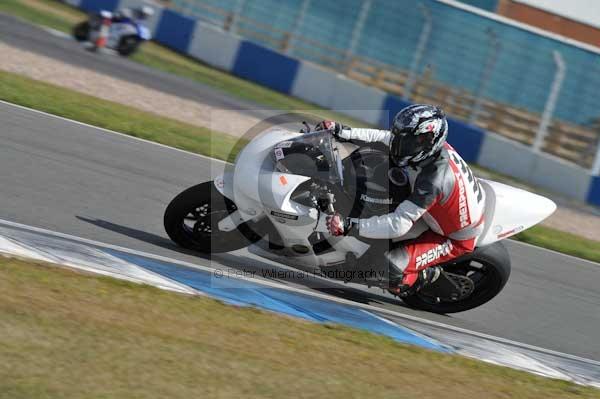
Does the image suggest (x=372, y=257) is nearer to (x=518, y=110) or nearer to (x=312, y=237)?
(x=312, y=237)

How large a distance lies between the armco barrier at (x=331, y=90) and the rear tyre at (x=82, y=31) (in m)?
4.48

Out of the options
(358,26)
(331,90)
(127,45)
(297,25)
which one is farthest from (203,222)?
(297,25)

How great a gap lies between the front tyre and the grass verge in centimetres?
84

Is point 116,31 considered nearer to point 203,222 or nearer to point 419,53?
point 419,53

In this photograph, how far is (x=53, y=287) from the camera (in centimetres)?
526

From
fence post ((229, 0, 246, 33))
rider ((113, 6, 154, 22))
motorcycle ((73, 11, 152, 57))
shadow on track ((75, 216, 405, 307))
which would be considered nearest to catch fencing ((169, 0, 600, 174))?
fence post ((229, 0, 246, 33))

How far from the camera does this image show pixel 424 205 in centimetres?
648

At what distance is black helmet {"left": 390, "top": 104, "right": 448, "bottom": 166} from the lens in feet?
20.8

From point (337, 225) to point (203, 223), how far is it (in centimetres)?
105

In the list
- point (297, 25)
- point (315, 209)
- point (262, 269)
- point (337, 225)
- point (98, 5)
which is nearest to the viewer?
point (337, 225)

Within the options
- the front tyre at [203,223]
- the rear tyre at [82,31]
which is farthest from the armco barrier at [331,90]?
the front tyre at [203,223]

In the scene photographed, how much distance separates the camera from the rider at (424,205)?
6363 millimetres

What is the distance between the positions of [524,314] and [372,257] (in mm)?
1831

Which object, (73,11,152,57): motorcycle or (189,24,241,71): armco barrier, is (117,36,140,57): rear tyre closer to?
(73,11,152,57): motorcycle
